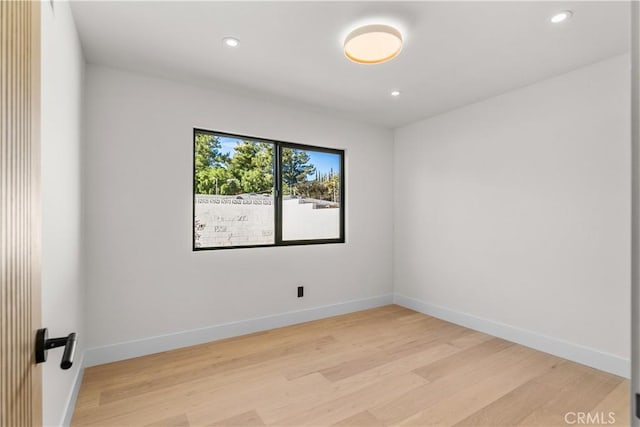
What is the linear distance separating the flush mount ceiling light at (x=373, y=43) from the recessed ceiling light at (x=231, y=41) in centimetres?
78

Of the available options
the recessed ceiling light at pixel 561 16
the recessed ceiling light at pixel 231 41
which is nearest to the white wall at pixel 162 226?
the recessed ceiling light at pixel 231 41

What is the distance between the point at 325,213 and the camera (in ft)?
13.0

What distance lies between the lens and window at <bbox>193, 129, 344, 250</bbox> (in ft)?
10.4

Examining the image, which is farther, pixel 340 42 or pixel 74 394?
pixel 340 42

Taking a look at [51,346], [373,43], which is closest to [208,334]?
[51,346]

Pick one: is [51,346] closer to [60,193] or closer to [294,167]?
[60,193]

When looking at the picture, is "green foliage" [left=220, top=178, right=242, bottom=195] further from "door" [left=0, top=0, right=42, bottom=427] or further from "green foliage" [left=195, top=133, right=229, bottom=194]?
"door" [left=0, top=0, right=42, bottom=427]

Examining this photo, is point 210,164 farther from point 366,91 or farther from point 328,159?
point 366,91

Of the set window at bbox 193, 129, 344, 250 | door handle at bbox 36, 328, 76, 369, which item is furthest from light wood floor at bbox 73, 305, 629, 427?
door handle at bbox 36, 328, 76, 369

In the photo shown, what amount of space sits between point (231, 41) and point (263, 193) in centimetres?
158

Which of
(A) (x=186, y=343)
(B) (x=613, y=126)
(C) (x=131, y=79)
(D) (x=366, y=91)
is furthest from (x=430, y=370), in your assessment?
(C) (x=131, y=79)

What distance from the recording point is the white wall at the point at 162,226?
8.55ft

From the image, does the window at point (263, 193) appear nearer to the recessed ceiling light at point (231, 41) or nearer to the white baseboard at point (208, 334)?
the white baseboard at point (208, 334)

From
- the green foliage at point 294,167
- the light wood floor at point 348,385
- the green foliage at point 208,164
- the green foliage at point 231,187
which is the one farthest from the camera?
the green foliage at point 294,167
